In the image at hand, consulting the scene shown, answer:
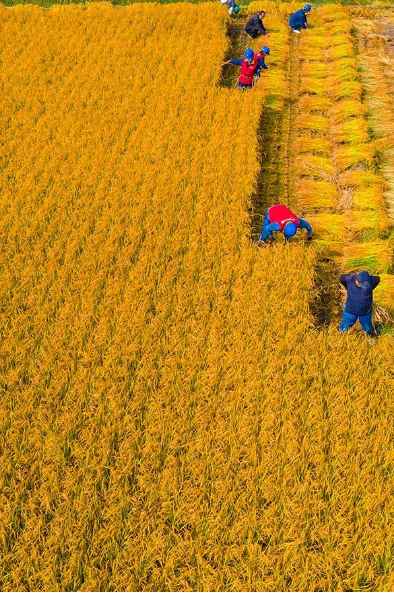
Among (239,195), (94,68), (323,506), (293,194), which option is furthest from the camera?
(94,68)

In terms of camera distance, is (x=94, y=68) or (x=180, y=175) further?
(x=94, y=68)

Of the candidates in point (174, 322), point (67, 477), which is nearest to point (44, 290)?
point (174, 322)

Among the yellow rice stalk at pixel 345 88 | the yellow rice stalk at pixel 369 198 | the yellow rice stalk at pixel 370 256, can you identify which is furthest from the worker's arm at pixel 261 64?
the yellow rice stalk at pixel 370 256

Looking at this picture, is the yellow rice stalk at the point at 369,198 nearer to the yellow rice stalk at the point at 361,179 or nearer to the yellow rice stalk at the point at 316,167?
the yellow rice stalk at the point at 361,179

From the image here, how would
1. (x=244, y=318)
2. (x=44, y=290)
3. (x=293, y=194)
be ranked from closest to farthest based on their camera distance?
(x=244, y=318)
(x=44, y=290)
(x=293, y=194)

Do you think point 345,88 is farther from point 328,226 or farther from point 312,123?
point 328,226

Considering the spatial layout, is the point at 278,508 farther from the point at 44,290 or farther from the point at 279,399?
the point at 44,290

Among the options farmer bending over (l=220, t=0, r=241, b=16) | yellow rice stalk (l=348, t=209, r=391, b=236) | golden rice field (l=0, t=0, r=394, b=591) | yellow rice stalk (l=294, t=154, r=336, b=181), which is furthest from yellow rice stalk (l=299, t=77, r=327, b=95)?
yellow rice stalk (l=348, t=209, r=391, b=236)

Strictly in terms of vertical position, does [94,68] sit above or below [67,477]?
above
